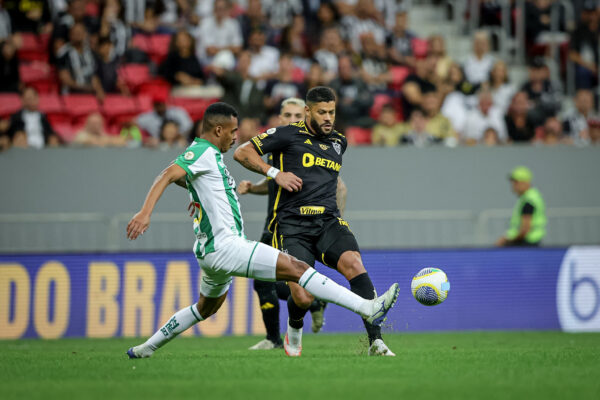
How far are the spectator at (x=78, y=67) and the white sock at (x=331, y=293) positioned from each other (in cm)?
980

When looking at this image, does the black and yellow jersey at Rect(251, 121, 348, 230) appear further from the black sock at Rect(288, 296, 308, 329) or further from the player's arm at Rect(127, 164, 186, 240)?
the player's arm at Rect(127, 164, 186, 240)

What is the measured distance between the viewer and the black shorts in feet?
27.8

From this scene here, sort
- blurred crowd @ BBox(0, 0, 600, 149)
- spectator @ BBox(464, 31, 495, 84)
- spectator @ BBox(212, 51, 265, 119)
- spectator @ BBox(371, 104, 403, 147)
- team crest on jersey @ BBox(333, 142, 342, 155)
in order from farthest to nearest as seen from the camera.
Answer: spectator @ BBox(464, 31, 495, 84), spectator @ BBox(371, 104, 403, 147), blurred crowd @ BBox(0, 0, 600, 149), spectator @ BBox(212, 51, 265, 119), team crest on jersey @ BBox(333, 142, 342, 155)

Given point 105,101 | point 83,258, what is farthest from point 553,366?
point 105,101

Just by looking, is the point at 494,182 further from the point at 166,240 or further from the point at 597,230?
the point at 166,240

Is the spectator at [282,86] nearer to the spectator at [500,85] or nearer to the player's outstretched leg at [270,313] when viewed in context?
the spectator at [500,85]

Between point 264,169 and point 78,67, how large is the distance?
9.07 m

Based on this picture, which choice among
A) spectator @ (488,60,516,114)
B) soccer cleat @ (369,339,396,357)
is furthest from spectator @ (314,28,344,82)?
soccer cleat @ (369,339,396,357)

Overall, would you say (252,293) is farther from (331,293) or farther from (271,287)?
(331,293)

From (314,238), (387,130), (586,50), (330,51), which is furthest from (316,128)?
(586,50)

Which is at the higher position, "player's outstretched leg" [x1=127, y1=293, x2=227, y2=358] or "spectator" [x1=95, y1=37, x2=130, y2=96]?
"spectator" [x1=95, y1=37, x2=130, y2=96]

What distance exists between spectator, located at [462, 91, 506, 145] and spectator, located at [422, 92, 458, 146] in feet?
1.32

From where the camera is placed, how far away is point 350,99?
16.6m

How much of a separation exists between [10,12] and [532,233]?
33.0 ft
